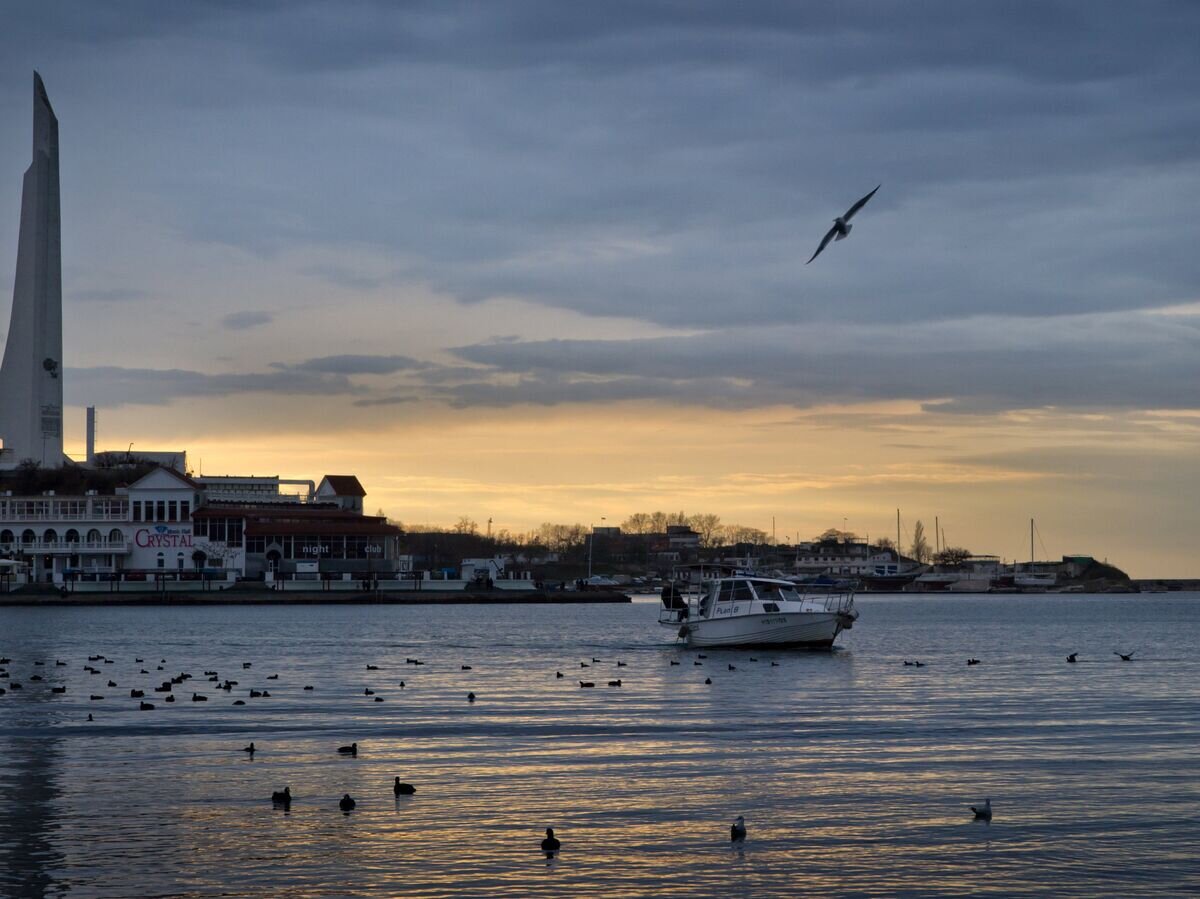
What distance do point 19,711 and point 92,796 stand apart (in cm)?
1707

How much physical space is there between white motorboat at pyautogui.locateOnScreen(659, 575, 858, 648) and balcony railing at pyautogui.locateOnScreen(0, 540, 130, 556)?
4563 inches

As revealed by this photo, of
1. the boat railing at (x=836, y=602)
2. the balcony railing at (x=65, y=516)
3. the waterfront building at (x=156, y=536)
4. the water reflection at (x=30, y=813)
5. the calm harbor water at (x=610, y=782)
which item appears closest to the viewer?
the water reflection at (x=30, y=813)

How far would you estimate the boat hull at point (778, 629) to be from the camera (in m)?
71.9

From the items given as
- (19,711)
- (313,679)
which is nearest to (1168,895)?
(19,711)

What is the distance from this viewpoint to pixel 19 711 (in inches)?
1757

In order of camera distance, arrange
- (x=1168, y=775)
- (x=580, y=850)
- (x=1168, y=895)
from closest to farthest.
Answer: (x=1168, y=895)
(x=580, y=850)
(x=1168, y=775)

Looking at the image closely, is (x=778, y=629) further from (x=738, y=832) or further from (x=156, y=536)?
(x=156, y=536)

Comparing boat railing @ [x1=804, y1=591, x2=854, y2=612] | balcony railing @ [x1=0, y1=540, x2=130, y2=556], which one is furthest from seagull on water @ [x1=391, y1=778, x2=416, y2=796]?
balcony railing @ [x1=0, y1=540, x2=130, y2=556]

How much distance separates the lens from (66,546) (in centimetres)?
17538

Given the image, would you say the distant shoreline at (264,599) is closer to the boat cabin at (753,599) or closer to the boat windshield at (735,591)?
the boat cabin at (753,599)

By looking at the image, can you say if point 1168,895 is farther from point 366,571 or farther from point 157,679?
point 366,571

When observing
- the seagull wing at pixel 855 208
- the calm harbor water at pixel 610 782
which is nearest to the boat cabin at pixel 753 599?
the calm harbor water at pixel 610 782

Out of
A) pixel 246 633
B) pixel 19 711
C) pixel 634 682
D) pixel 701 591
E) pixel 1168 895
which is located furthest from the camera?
pixel 246 633

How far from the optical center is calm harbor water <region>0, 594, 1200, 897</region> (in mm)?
22719
